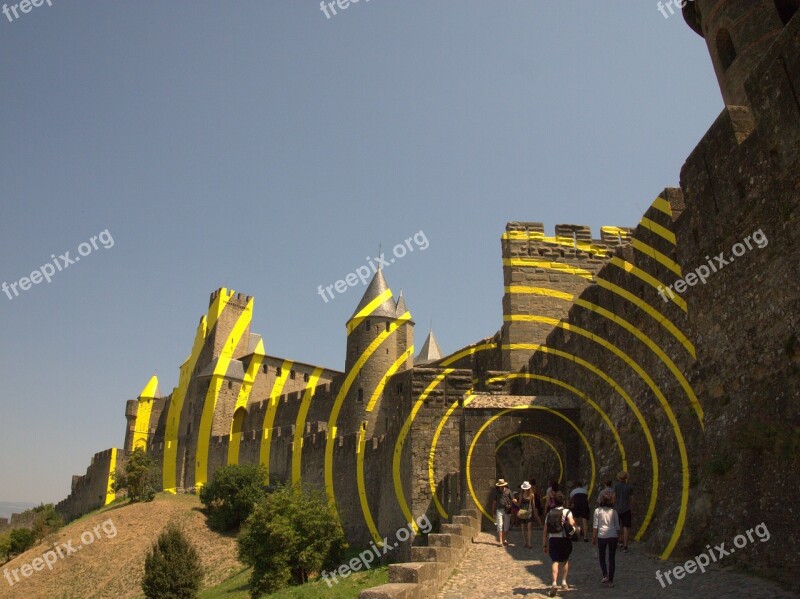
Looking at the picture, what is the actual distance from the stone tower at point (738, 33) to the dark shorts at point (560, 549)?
10.5 metres

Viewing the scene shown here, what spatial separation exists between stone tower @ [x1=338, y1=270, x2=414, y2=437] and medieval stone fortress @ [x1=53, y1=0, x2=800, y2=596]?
1140 cm

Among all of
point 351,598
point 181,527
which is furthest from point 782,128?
point 181,527

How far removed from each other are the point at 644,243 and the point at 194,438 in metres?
42.1

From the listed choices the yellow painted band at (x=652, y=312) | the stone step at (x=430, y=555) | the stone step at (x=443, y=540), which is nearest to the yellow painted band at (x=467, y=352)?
the yellow painted band at (x=652, y=312)

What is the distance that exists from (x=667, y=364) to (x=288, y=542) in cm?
1275

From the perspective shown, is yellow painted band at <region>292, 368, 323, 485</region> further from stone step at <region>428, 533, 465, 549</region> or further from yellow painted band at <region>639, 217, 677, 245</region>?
yellow painted band at <region>639, 217, 677, 245</region>

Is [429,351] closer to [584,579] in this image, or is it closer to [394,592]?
[584,579]

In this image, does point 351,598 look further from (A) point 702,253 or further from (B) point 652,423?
(A) point 702,253

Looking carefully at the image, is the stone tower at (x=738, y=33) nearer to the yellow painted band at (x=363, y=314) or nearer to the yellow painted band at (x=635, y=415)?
the yellow painted band at (x=635, y=415)

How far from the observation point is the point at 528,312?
20469mm

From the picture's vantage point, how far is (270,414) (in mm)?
48438

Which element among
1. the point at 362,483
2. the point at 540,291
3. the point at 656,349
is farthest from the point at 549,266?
the point at 362,483

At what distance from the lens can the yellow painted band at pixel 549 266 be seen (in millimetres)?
20828

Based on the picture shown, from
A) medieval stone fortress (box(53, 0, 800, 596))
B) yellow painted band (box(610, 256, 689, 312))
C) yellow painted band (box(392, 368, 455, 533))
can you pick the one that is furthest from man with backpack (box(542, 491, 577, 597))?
yellow painted band (box(392, 368, 455, 533))
